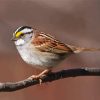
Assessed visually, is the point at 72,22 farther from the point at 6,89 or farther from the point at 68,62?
the point at 6,89

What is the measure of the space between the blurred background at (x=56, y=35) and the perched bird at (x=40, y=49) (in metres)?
1.25

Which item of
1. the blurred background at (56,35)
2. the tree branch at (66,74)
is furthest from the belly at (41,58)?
the blurred background at (56,35)

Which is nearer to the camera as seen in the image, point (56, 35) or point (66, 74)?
point (66, 74)

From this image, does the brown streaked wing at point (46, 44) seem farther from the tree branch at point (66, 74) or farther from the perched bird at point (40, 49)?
the tree branch at point (66, 74)

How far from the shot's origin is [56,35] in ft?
17.3

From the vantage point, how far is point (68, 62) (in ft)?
16.3

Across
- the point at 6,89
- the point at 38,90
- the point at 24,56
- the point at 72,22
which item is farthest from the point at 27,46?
the point at 72,22

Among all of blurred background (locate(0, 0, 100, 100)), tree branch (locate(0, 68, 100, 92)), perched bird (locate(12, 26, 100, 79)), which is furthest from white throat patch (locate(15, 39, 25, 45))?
blurred background (locate(0, 0, 100, 100))

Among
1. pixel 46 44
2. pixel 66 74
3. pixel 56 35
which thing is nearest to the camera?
pixel 66 74

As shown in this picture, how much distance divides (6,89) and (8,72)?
2.25 m

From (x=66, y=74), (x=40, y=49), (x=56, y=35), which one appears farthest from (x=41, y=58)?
(x=56, y=35)

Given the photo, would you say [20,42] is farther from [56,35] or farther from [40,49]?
[56,35]

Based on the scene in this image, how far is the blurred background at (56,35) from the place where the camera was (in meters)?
4.79

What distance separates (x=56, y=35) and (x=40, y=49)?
6.07 feet
